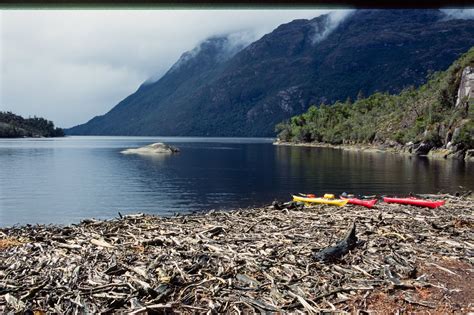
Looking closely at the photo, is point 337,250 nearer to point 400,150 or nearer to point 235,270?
point 235,270

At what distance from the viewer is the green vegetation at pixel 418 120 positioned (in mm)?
113250

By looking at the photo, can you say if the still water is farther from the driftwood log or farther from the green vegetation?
the green vegetation

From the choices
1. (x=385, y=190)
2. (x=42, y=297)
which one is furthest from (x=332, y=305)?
(x=385, y=190)

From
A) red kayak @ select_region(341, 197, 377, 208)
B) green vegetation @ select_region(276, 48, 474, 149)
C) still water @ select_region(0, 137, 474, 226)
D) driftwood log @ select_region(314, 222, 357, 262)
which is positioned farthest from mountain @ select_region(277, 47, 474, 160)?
driftwood log @ select_region(314, 222, 357, 262)

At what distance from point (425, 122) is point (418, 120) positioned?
27.4 feet

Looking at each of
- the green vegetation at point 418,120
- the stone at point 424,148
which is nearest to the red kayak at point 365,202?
the green vegetation at point 418,120

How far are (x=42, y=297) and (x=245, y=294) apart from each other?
4504 mm

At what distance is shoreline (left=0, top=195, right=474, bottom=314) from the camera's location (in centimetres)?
888

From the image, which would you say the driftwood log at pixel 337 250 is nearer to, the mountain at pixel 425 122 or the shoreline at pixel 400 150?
the shoreline at pixel 400 150

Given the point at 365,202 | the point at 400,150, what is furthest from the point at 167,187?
the point at 400,150

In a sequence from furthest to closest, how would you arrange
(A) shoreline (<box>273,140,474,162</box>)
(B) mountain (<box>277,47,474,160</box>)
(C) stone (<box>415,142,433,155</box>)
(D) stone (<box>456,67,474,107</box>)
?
(D) stone (<box>456,67,474,107</box>) < (C) stone (<box>415,142,433,155</box>) < (B) mountain (<box>277,47,474,160</box>) < (A) shoreline (<box>273,140,474,162</box>)

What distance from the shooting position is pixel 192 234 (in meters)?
14.8

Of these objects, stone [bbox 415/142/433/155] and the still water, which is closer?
the still water

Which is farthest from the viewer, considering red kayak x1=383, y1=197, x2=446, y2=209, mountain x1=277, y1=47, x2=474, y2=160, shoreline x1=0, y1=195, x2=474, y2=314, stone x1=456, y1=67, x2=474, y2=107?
stone x1=456, y1=67, x2=474, y2=107
